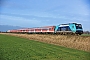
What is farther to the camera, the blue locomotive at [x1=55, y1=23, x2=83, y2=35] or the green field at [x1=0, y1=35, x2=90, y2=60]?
the blue locomotive at [x1=55, y1=23, x2=83, y2=35]

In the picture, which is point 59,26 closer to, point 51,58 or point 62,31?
point 62,31

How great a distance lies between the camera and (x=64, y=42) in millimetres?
28078

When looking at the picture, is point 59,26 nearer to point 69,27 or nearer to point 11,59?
point 69,27

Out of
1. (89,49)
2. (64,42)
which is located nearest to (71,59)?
(89,49)

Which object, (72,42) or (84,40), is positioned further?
(72,42)

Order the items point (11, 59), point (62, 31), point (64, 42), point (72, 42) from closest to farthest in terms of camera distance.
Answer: point (11, 59) → point (72, 42) → point (64, 42) → point (62, 31)

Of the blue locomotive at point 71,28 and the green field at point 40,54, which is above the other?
the blue locomotive at point 71,28

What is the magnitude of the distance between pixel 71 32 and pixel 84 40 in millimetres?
16138

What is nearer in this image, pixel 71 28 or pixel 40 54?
pixel 40 54

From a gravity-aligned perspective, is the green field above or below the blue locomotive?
below

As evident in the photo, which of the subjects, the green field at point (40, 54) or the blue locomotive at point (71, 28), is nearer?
the green field at point (40, 54)

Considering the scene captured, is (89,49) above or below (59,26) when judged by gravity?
below

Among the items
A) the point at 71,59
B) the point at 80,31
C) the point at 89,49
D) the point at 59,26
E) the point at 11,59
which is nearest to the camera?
the point at 11,59

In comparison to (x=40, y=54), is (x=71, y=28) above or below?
above
